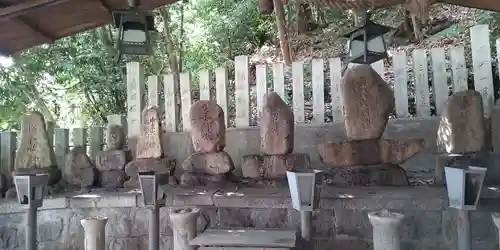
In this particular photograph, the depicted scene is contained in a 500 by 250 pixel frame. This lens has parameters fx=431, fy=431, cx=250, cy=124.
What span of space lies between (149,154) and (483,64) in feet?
14.1

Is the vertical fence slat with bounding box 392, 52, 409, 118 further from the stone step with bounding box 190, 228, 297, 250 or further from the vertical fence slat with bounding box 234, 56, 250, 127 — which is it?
the stone step with bounding box 190, 228, 297, 250

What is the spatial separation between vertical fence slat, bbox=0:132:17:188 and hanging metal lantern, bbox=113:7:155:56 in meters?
2.41

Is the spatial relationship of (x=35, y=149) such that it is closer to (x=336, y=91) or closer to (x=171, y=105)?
(x=171, y=105)

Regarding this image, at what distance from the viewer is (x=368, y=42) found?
3.95 meters

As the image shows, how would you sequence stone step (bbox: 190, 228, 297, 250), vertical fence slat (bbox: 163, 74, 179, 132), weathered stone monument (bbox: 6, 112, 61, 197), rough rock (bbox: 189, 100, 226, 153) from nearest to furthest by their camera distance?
stone step (bbox: 190, 228, 297, 250)
rough rock (bbox: 189, 100, 226, 153)
weathered stone monument (bbox: 6, 112, 61, 197)
vertical fence slat (bbox: 163, 74, 179, 132)

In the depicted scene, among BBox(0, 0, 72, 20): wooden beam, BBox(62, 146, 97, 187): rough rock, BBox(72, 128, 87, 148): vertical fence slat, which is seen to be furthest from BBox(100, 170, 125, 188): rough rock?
BBox(0, 0, 72, 20): wooden beam

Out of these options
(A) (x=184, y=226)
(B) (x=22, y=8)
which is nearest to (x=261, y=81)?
(A) (x=184, y=226)

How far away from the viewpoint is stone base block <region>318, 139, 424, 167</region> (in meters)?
4.33

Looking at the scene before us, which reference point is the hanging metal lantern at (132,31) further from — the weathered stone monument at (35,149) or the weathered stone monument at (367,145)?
the weathered stone monument at (367,145)

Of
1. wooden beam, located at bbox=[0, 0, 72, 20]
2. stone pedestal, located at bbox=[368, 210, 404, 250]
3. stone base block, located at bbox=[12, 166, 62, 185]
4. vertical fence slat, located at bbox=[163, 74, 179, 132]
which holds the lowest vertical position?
stone pedestal, located at bbox=[368, 210, 404, 250]

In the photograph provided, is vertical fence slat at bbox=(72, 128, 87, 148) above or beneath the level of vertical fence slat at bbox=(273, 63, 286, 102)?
beneath

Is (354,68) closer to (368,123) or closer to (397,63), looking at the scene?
(368,123)

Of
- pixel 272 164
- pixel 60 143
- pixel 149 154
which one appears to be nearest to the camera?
pixel 272 164

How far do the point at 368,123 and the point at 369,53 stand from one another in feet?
2.59
